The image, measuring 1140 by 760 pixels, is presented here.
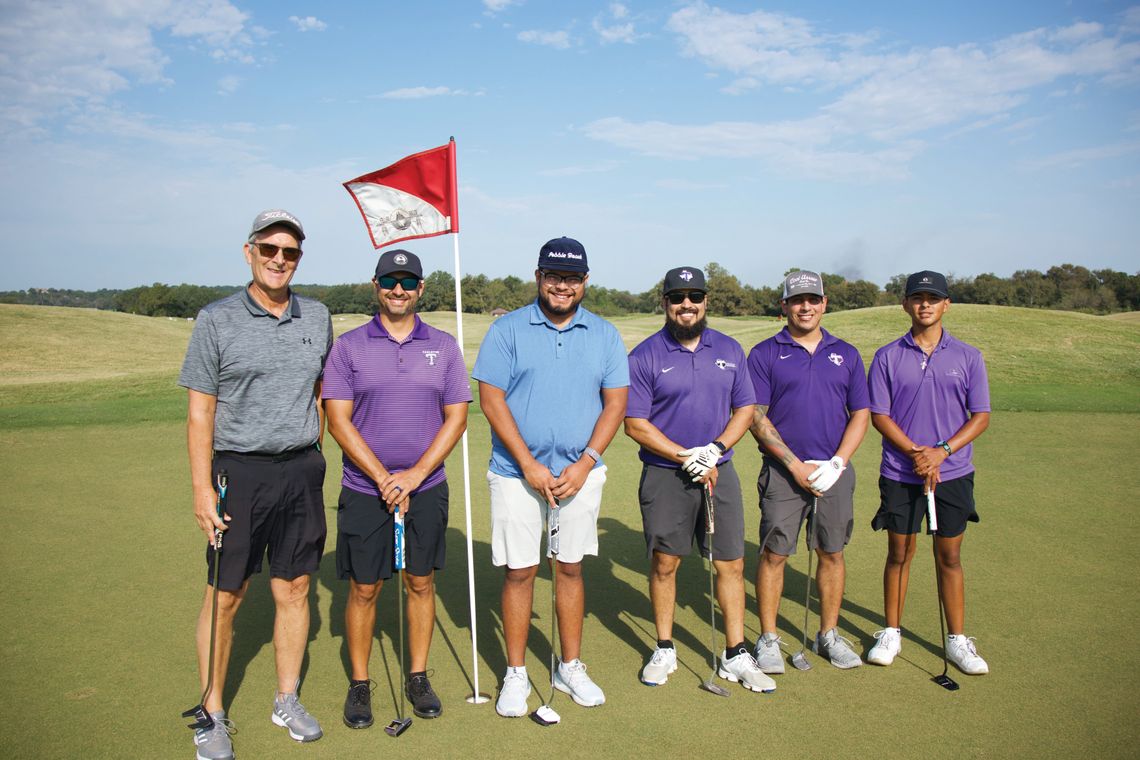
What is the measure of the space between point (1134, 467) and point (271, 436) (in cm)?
1023

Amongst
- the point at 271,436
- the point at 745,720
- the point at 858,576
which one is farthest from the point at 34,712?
the point at 858,576

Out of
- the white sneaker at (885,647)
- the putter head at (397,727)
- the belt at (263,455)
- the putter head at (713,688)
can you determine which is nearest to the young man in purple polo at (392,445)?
the putter head at (397,727)

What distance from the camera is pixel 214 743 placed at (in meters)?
3.74

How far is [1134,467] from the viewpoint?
32.0ft

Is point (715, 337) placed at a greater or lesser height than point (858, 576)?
greater

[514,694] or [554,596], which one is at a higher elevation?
→ [554,596]

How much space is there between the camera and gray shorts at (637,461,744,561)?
4.85 m

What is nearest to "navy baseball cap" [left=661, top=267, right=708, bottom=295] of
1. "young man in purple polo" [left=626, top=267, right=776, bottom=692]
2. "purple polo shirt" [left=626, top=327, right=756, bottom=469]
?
"young man in purple polo" [left=626, top=267, right=776, bottom=692]

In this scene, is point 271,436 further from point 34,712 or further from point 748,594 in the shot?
point 748,594

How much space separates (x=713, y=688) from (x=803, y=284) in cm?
249

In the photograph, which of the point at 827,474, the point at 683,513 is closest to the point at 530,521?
the point at 683,513

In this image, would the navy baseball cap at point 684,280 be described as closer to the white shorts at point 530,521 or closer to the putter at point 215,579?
the white shorts at point 530,521

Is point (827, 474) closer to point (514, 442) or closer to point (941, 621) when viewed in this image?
point (941, 621)

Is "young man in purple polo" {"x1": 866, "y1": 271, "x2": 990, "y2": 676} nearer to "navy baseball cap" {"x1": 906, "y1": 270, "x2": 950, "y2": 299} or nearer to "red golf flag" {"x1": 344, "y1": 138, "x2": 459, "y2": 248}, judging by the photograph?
"navy baseball cap" {"x1": 906, "y1": 270, "x2": 950, "y2": 299}
